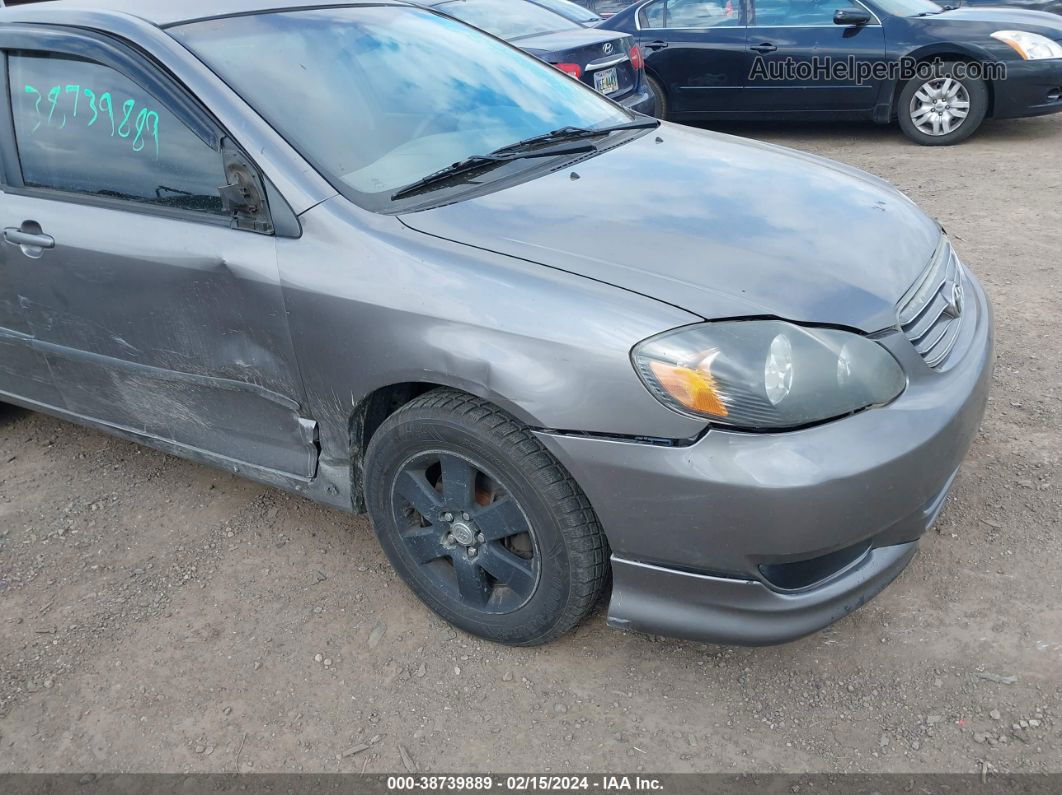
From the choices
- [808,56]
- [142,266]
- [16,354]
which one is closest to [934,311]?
[142,266]

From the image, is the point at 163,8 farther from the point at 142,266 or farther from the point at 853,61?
the point at 853,61

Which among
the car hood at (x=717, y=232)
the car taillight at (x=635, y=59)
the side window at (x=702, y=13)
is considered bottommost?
the car hood at (x=717, y=232)

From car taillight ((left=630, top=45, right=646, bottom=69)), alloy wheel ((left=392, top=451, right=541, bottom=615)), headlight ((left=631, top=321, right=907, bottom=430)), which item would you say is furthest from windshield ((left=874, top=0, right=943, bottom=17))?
alloy wheel ((left=392, top=451, right=541, bottom=615))

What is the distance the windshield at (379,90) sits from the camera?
2.49 meters

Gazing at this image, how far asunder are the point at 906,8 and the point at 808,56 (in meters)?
0.86

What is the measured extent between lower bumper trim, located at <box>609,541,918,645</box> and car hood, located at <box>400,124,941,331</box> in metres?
0.60

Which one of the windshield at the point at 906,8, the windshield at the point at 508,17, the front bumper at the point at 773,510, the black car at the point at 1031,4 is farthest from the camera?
the black car at the point at 1031,4

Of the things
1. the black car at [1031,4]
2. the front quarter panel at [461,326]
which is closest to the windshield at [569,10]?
the black car at [1031,4]

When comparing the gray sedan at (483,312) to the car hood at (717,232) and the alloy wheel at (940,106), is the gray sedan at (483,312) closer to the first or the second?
the car hood at (717,232)

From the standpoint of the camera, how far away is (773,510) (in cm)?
192

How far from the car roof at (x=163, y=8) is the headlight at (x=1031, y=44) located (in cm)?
593

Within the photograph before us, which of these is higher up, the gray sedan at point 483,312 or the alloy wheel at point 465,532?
the gray sedan at point 483,312

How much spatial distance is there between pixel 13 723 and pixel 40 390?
132cm

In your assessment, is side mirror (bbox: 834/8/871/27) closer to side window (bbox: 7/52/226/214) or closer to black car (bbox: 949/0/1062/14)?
black car (bbox: 949/0/1062/14)
